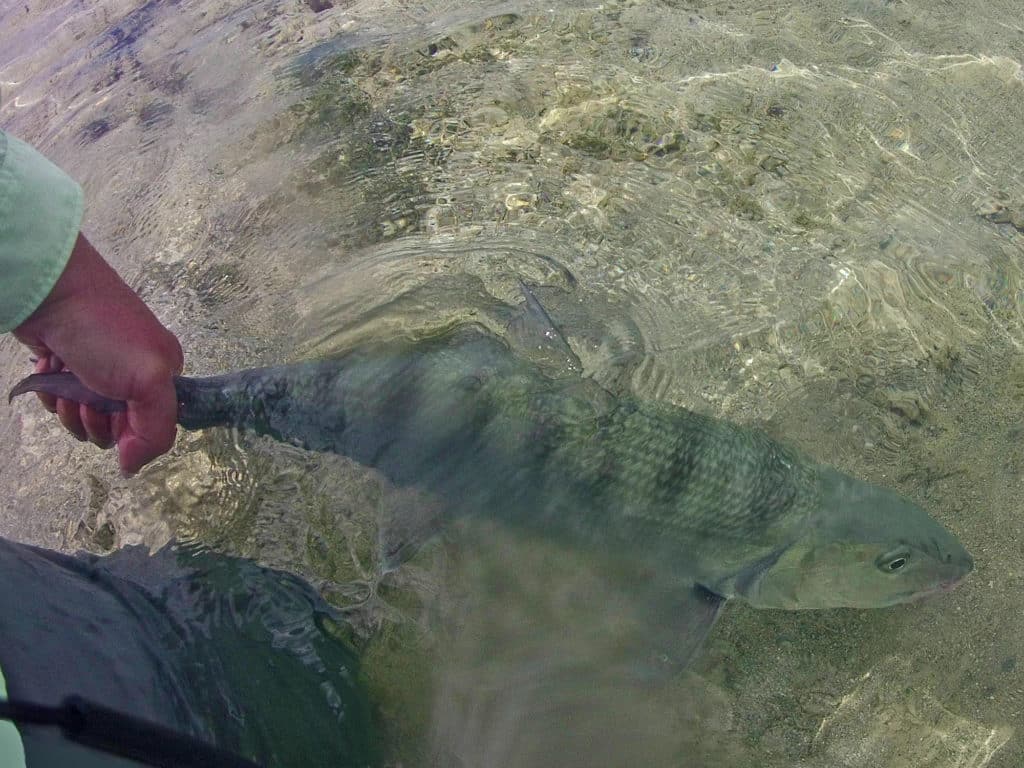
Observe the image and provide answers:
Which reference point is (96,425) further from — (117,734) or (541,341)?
(541,341)

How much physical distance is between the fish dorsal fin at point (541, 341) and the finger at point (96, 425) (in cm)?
196

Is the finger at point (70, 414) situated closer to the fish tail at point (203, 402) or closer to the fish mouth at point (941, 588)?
the fish tail at point (203, 402)

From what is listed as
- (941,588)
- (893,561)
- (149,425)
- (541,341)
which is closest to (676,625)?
(893,561)

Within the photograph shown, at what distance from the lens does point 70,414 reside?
3.21 m

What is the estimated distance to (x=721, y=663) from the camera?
3.04 meters

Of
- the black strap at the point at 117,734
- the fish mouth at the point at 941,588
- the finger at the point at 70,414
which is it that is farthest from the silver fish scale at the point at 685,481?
the finger at the point at 70,414

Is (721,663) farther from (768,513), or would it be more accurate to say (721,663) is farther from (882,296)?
(882,296)

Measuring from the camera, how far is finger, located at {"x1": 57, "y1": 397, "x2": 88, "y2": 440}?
10.4 ft

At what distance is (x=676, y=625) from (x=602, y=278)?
2086 millimetres

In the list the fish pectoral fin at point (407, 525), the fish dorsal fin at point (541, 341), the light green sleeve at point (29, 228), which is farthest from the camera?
the fish dorsal fin at point (541, 341)

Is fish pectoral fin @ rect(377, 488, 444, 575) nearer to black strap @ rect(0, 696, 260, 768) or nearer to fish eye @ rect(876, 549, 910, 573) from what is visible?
black strap @ rect(0, 696, 260, 768)

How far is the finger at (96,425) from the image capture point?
3.12 metres

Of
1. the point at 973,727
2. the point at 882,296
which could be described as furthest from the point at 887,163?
the point at 973,727

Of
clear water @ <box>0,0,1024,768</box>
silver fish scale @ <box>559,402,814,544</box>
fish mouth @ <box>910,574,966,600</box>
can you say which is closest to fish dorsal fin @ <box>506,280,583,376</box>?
clear water @ <box>0,0,1024,768</box>
